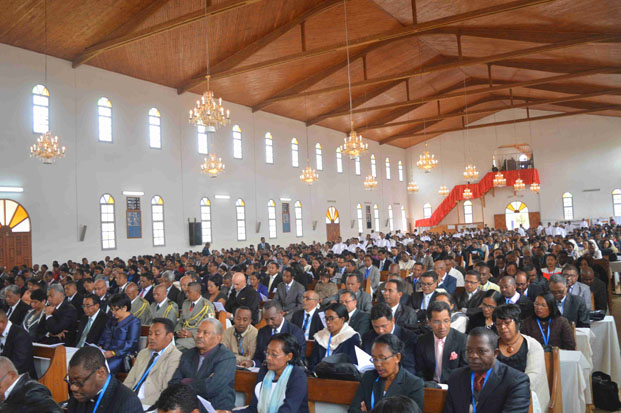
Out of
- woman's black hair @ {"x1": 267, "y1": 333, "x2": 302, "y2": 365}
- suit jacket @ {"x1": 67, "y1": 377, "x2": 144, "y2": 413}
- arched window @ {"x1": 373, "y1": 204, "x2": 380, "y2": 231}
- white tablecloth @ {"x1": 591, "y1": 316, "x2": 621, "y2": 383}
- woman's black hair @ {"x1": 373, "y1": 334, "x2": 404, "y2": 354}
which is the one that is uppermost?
arched window @ {"x1": 373, "y1": 204, "x2": 380, "y2": 231}

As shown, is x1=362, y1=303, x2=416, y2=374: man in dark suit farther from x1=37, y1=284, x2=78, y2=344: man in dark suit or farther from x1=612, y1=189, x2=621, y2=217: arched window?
x1=612, y1=189, x2=621, y2=217: arched window

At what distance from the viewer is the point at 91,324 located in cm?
624

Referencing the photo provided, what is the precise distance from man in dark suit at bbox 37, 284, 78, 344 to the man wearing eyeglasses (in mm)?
4093

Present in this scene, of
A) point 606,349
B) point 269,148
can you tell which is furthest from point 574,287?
point 269,148

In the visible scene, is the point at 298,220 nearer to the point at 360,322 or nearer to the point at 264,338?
the point at 360,322

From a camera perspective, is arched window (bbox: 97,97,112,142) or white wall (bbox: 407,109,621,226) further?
white wall (bbox: 407,109,621,226)

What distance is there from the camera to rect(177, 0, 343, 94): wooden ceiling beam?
48.7 feet

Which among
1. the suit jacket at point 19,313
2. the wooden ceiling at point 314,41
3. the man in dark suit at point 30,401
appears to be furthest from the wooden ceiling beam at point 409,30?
the man in dark suit at point 30,401

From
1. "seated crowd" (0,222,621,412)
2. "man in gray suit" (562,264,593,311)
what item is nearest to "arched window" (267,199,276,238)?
"seated crowd" (0,222,621,412)

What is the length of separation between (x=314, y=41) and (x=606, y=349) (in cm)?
→ 1353

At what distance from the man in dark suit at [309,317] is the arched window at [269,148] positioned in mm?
17550

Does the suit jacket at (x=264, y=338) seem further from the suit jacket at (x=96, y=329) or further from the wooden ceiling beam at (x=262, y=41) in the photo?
the wooden ceiling beam at (x=262, y=41)

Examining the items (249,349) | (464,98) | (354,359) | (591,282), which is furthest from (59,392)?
(464,98)

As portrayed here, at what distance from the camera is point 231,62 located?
16.7 meters
